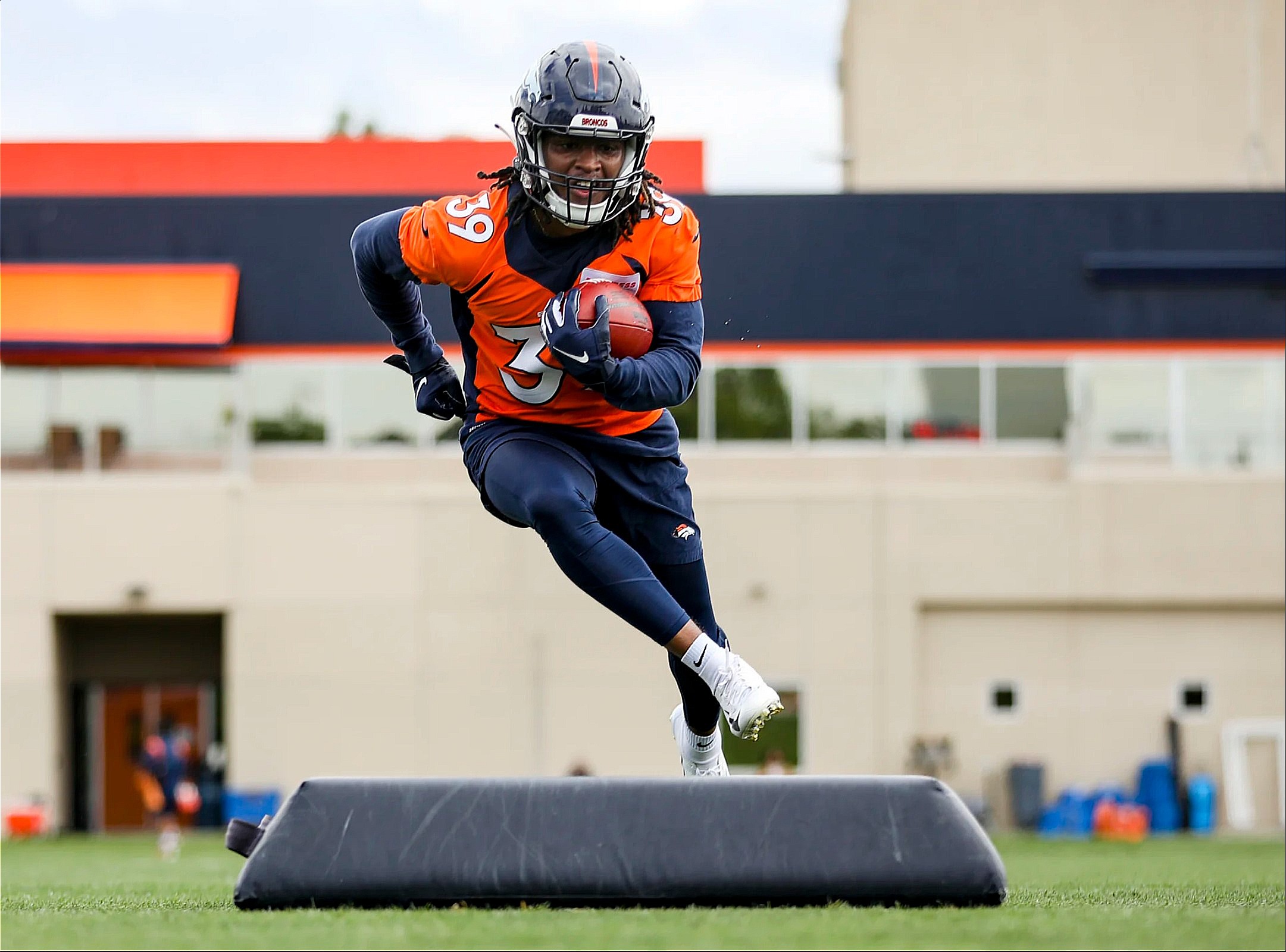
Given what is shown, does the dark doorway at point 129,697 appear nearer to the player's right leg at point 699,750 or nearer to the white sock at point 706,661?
the player's right leg at point 699,750

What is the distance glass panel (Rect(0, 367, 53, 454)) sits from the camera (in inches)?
959

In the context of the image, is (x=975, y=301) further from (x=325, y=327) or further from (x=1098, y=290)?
(x=325, y=327)

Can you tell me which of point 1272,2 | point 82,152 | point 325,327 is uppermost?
point 1272,2

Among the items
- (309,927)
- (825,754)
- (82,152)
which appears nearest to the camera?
(309,927)

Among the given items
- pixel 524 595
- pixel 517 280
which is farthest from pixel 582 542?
pixel 524 595

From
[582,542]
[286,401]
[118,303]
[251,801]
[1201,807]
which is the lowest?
[1201,807]

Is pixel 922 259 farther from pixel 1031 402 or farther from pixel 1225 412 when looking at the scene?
pixel 1225 412

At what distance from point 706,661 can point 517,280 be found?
1262 millimetres

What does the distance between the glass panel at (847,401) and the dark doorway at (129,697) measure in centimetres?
928

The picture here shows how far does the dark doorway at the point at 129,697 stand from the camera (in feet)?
85.8

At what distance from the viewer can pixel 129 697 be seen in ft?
86.6

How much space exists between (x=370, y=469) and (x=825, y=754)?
753cm

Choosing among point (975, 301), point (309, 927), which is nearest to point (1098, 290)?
point (975, 301)

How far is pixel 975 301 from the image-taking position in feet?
81.4
